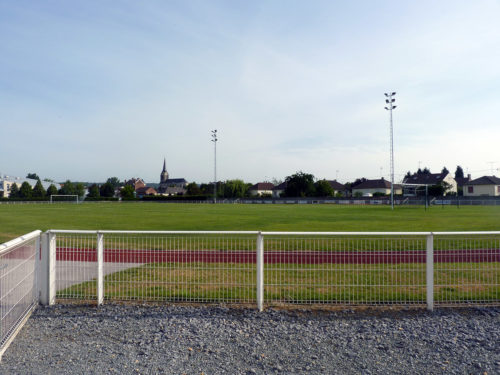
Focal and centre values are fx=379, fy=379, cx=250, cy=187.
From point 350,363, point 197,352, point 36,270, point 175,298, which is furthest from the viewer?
point 175,298

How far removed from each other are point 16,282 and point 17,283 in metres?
0.03

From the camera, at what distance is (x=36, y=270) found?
5262 millimetres

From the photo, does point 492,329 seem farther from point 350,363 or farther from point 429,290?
point 350,363

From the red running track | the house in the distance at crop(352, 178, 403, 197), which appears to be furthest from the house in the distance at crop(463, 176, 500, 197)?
the red running track

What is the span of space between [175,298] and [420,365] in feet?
11.4

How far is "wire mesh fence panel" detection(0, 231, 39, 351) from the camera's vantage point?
388 centimetres

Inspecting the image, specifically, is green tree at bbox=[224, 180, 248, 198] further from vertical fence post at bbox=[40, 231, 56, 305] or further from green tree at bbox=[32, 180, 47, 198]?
vertical fence post at bbox=[40, 231, 56, 305]

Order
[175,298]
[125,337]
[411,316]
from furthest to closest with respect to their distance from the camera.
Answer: [175,298] < [411,316] < [125,337]

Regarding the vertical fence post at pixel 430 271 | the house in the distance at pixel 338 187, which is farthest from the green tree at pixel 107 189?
the vertical fence post at pixel 430 271

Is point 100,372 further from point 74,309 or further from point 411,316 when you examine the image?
point 411,316

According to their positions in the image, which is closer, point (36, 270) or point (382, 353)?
point (382, 353)

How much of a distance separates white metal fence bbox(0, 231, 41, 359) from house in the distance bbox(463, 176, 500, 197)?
98.2 metres

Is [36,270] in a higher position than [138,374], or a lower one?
higher

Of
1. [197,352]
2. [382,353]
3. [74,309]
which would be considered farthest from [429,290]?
[74,309]
